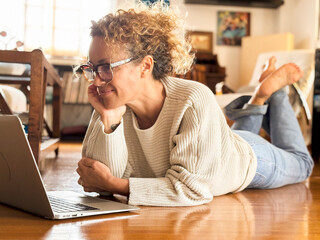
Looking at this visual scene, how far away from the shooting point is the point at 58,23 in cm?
582

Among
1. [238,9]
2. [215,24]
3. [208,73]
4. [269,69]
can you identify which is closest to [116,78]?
Result: [269,69]

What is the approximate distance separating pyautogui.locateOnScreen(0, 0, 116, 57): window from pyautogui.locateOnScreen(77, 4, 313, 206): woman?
449 centimetres

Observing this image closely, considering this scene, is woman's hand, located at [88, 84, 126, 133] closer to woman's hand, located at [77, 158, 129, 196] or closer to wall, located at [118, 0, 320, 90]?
woman's hand, located at [77, 158, 129, 196]

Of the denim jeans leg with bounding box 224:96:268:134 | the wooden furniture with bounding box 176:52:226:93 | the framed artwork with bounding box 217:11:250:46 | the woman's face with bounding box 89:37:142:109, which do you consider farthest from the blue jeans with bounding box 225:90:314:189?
the framed artwork with bounding box 217:11:250:46

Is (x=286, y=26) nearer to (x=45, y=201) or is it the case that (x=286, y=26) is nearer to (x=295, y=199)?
(x=295, y=199)

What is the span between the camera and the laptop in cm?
95

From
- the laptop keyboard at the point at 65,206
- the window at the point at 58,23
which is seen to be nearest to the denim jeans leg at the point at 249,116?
the laptop keyboard at the point at 65,206

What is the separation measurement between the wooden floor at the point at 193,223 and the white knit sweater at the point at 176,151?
0.17 ft

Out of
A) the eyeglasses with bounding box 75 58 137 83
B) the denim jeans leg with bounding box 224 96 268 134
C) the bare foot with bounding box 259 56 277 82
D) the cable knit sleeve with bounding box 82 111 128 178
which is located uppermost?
the bare foot with bounding box 259 56 277 82

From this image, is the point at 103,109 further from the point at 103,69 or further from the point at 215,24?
the point at 215,24

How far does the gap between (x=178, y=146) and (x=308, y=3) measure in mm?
4822

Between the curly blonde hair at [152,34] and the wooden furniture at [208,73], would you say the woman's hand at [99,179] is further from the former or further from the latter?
the wooden furniture at [208,73]

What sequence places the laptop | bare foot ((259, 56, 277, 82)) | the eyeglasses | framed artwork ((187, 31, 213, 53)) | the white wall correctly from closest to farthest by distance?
the laptop → the eyeglasses → bare foot ((259, 56, 277, 82)) → the white wall → framed artwork ((187, 31, 213, 53))

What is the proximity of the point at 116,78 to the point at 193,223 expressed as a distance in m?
0.43
